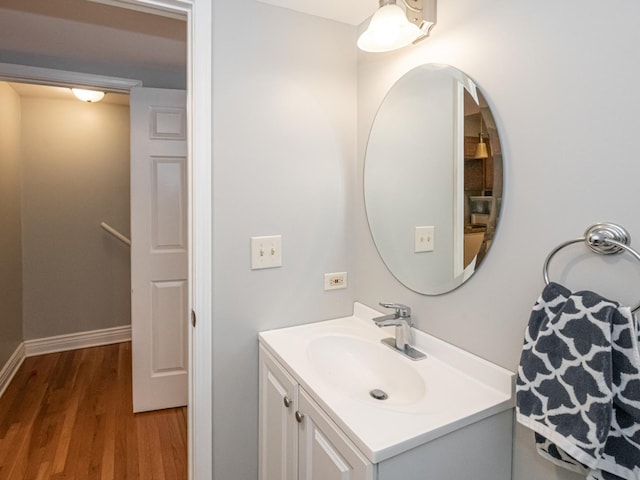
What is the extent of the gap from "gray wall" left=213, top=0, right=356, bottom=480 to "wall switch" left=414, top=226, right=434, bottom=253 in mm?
364

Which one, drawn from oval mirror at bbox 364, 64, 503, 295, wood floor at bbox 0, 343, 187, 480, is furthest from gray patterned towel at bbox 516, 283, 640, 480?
wood floor at bbox 0, 343, 187, 480

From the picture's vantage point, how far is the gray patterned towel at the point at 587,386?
738mm

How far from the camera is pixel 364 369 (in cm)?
137

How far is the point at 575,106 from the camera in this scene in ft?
2.88

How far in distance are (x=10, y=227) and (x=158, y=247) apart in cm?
138

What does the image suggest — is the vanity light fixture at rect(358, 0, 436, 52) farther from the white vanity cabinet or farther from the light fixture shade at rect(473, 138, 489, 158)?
the white vanity cabinet

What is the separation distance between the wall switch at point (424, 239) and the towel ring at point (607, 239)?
0.48 m

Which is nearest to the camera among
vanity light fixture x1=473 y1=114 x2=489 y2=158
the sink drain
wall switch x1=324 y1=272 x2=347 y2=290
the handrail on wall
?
vanity light fixture x1=473 y1=114 x2=489 y2=158

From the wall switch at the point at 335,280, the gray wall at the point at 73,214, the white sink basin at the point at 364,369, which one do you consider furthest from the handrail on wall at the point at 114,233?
the white sink basin at the point at 364,369

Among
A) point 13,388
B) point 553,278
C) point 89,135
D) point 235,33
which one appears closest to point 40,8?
point 235,33

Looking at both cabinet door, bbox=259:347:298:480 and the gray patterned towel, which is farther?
cabinet door, bbox=259:347:298:480

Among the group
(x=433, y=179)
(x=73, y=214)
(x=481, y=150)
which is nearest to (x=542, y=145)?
(x=481, y=150)

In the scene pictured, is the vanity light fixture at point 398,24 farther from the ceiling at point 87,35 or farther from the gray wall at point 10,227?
the gray wall at point 10,227

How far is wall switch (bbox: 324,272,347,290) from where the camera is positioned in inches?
63.2
